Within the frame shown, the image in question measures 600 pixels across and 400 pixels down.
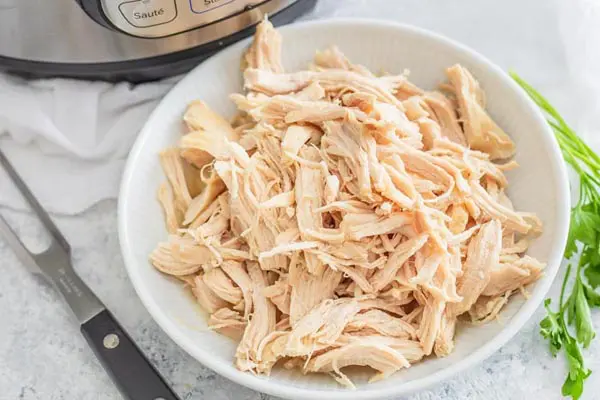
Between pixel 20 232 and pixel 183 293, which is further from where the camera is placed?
pixel 20 232

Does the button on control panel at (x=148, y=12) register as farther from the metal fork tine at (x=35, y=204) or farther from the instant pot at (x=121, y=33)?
the metal fork tine at (x=35, y=204)

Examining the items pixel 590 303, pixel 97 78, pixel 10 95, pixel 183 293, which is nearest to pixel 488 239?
pixel 590 303

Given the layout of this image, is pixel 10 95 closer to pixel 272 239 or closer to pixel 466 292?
pixel 272 239

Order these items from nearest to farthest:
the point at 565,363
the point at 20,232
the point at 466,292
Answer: the point at 466,292
the point at 565,363
the point at 20,232

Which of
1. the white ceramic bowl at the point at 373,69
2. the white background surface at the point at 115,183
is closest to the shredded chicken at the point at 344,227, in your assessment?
the white ceramic bowl at the point at 373,69

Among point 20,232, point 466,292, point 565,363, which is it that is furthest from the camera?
point 20,232

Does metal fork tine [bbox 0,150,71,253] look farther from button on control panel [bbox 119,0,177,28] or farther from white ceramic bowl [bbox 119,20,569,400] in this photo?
button on control panel [bbox 119,0,177,28]

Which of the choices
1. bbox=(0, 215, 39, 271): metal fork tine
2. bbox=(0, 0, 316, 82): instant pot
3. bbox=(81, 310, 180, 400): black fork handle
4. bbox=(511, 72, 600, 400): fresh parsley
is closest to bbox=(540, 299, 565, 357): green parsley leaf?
bbox=(511, 72, 600, 400): fresh parsley
